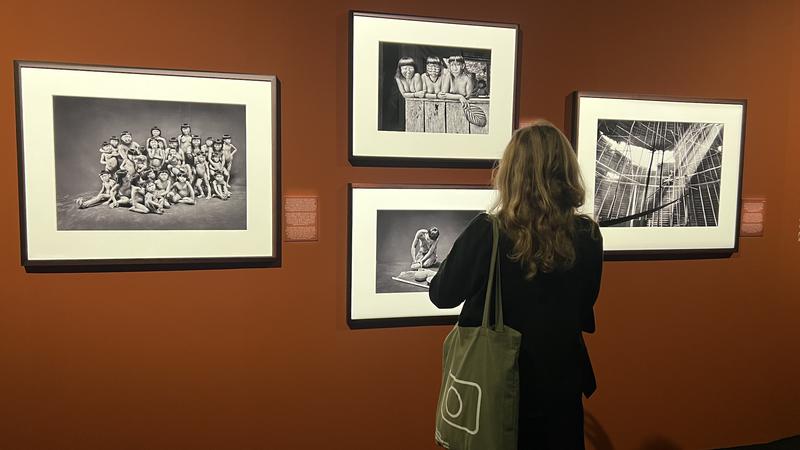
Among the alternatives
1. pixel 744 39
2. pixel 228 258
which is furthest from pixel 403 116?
pixel 744 39

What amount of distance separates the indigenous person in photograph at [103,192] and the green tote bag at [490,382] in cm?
144

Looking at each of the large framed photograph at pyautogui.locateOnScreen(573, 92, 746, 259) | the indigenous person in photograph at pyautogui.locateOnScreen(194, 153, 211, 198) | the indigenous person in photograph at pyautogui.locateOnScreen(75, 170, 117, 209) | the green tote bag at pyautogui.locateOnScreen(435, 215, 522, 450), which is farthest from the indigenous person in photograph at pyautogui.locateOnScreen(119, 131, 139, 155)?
the large framed photograph at pyautogui.locateOnScreen(573, 92, 746, 259)

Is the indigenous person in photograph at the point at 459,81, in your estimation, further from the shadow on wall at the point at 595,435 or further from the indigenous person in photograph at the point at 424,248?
the shadow on wall at the point at 595,435

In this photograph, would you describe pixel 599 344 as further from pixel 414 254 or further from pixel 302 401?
pixel 302 401

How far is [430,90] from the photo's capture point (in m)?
2.16

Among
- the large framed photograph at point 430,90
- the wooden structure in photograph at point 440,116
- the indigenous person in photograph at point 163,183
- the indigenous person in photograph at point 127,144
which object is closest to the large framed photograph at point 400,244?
the large framed photograph at point 430,90

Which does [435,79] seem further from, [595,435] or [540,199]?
[595,435]

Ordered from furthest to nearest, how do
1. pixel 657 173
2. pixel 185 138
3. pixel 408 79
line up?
pixel 657 173, pixel 408 79, pixel 185 138

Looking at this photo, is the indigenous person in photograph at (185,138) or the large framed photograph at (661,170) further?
the large framed photograph at (661,170)

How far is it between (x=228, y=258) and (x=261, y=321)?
11.9 inches

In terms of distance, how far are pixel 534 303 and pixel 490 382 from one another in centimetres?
26

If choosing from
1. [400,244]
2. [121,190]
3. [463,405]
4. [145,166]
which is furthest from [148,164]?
[463,405]

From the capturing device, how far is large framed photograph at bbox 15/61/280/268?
188 cm

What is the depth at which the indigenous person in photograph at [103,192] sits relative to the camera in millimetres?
1915
